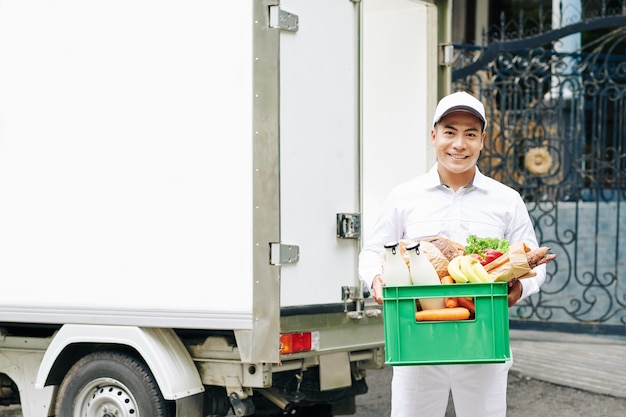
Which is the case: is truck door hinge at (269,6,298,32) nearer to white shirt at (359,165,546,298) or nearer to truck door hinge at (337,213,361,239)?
truck door hinge at (337,213,361,239)

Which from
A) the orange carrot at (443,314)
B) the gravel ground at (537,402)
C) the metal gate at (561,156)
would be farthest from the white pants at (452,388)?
the metal gate at (561,156)

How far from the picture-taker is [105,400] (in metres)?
5.62

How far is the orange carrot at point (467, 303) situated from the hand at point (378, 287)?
0.31 metres

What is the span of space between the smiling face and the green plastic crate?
0.62 m

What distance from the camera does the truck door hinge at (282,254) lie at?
5145 mm

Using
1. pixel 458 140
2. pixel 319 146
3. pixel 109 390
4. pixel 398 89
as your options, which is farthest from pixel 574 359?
pixel 458 140

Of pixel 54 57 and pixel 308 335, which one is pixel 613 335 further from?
pixel 54 57

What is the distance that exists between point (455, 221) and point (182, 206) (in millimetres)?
1902

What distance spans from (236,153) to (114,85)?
0.89m

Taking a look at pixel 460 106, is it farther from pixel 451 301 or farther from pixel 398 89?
pixel 398 89

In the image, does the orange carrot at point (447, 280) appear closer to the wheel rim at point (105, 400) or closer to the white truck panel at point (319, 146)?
the white truck panel at point (319, 146)

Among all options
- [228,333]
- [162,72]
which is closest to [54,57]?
[162,72]

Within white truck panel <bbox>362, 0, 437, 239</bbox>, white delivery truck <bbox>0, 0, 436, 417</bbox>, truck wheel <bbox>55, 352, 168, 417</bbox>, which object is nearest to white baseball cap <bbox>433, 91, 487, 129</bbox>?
white delivery truck <bbox>0, 0, 436, 417</bbox>

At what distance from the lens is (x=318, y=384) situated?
5.74m
